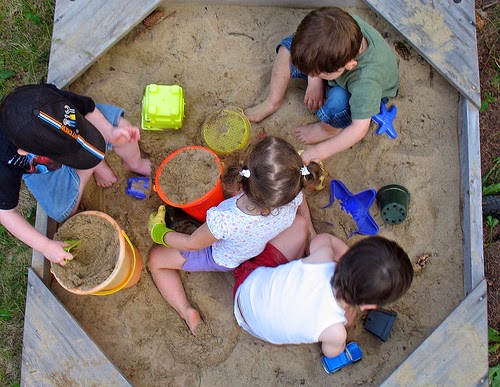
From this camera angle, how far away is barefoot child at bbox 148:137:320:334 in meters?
1.44

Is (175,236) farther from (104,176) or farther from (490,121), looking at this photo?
(490,121)

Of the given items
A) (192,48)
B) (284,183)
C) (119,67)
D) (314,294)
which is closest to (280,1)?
(192,48)

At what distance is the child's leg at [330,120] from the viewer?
1.84 metres

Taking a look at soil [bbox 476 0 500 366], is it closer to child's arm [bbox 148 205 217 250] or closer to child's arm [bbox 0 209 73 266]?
child's arm [bbox 148 205 217 250]

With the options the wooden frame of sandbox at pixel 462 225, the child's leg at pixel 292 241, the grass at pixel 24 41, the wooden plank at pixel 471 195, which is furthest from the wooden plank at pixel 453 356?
the grass at pixel 24 41

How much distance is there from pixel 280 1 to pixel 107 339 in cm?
151

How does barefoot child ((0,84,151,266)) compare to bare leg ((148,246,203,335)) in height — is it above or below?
above

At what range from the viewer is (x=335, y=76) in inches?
66.7

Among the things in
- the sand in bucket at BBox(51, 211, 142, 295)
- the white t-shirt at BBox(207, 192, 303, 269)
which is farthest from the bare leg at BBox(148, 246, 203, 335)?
the white t-shirt at BBox(207, 192, 303, 269)

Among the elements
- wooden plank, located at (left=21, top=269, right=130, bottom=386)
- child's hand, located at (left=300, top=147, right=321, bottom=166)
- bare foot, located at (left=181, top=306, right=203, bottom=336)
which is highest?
child's hand, located at (left=300, top=147, right=321, bottom=166)

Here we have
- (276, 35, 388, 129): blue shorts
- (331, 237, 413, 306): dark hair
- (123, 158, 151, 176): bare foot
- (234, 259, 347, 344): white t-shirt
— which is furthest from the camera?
(123, 158, 151, 176): bare foot

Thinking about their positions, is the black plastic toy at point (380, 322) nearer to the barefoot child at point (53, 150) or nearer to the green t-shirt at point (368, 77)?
the green t-shirt at point (368, 77)

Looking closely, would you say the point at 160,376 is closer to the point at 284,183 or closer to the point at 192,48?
the point at 284,183

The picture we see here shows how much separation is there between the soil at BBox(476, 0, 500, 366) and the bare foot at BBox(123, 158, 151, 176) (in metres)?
1.40
